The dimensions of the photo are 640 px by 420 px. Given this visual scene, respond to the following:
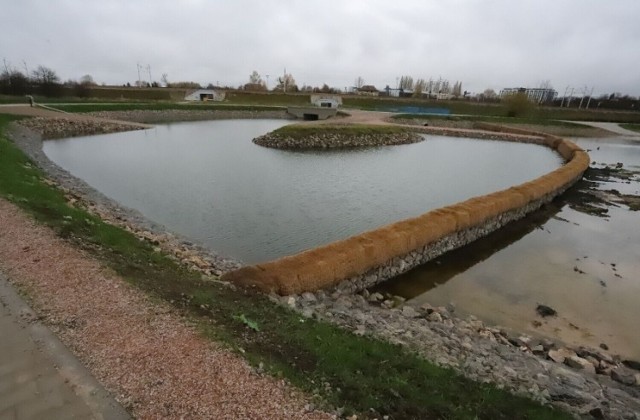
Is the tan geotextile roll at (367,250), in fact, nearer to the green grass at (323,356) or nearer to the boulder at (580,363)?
the green grass at (323,356)

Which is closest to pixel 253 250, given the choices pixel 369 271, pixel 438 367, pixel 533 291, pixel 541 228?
pixel 369 271

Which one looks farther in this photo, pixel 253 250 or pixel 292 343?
pixel 253 250

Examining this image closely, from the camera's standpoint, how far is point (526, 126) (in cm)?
8456

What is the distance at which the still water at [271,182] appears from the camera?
1883 cm

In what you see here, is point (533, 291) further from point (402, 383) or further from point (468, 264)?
point (402, 383)

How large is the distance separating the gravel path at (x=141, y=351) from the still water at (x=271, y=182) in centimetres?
727

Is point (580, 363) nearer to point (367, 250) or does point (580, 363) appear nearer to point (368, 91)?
point (367, 250)

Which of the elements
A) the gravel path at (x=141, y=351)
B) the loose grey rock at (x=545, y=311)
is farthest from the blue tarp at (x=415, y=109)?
the gravel path at (x=141, y=351)

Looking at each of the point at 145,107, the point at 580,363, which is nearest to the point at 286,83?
the point at 145,107

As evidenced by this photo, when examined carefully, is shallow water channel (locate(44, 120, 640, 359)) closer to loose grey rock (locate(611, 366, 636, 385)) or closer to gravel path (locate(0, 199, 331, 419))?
loose grey rock (locate(611, 366, 636, 385))

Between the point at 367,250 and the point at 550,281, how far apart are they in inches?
319

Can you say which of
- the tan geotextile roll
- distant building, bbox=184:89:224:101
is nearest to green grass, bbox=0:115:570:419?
the tan geotextile roll

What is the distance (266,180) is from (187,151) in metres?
15.0

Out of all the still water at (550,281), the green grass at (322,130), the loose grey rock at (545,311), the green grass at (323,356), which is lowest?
the still water at (550,281)
